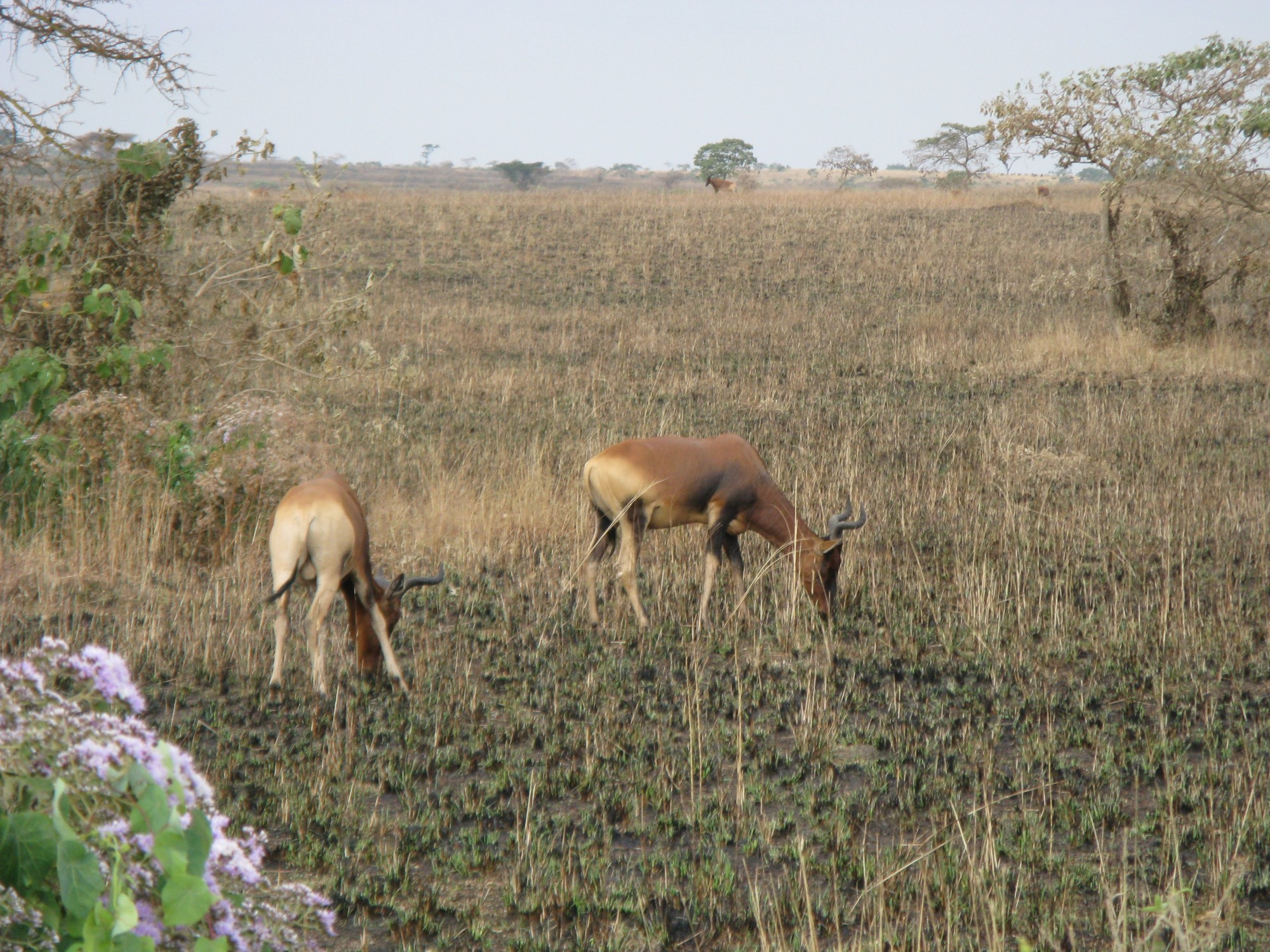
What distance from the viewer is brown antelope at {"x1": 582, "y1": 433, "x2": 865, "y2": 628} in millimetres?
7898

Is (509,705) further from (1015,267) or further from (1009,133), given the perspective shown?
(1015,267)

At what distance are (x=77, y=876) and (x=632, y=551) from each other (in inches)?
242

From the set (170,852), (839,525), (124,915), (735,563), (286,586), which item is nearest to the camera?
(124,915)

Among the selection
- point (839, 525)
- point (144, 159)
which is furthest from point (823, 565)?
point (144, 159)

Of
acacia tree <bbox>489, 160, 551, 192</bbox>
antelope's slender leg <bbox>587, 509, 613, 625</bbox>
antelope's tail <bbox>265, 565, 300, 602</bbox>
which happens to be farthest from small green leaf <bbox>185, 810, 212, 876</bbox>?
acacia tree <bbox>489, 160, 551, 192</bbox>

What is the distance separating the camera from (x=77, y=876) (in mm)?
1863

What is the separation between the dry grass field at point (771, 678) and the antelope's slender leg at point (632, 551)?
0.69ft

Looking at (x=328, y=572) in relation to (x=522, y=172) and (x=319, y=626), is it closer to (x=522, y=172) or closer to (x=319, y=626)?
(x=319, y=626)

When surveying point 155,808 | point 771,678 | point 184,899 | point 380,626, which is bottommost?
point 771,678

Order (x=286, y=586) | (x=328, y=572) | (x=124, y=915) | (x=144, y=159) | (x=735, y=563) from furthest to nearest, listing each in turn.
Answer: (x=144, y=159), (x=735, y=563), (x=328, y=572), (x=286, y=586), (x=124, y=915)

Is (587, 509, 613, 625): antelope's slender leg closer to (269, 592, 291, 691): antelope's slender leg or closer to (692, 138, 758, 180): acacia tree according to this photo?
(269, 592, 291, 691): antelope's slender leg

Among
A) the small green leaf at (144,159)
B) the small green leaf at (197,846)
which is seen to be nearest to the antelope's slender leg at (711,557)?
the small green leaf at (144,159)

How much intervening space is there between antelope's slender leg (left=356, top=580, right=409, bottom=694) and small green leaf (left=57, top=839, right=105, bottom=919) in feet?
15.4

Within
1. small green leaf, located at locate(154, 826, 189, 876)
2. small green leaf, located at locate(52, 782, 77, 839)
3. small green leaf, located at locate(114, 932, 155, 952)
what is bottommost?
small green leaf, located at locate(114, 932, 155, 952)
